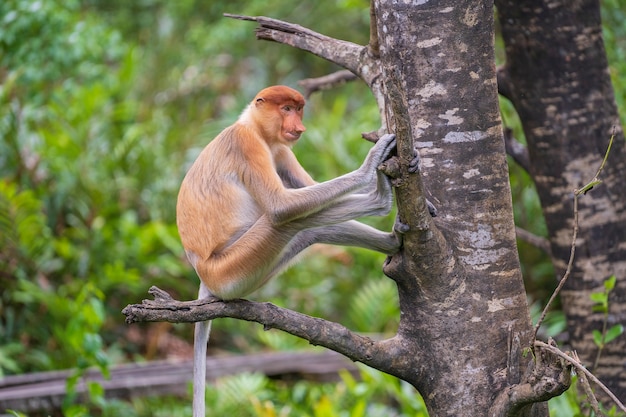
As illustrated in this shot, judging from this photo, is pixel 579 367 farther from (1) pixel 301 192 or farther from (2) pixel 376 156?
(1) pixel 301 192

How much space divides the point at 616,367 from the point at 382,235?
3.60 ft

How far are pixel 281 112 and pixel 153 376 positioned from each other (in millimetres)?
2209

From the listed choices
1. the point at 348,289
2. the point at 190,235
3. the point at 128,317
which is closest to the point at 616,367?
the point at 190,235

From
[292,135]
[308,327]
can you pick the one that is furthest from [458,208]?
[292,135]

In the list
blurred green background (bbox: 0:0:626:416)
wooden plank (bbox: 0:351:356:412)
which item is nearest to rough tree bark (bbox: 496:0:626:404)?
blurred green background (bbox: 0:0:626:416)

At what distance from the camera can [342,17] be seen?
8.76 metres

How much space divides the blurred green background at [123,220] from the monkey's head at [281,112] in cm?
116

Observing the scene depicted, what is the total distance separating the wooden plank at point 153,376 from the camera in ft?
13.3

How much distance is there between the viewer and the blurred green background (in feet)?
15.0

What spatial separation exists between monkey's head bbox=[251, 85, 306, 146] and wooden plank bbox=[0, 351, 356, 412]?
1.54m

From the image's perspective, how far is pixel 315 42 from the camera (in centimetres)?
265

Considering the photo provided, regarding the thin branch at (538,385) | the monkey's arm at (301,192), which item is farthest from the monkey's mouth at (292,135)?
the thin branch at (538,385)

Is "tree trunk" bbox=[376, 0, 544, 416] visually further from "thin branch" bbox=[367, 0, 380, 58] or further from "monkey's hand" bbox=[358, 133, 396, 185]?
"thin branch" bbox=[367, 0, 380, 58]

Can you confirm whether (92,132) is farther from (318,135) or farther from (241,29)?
(241,29)
